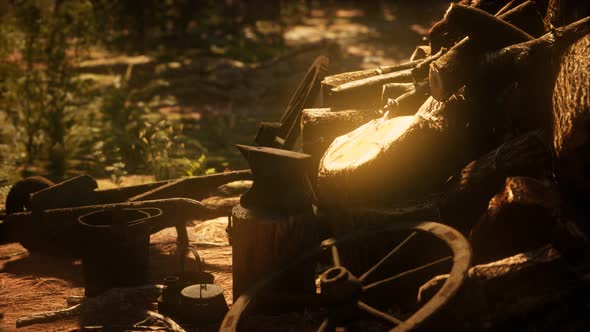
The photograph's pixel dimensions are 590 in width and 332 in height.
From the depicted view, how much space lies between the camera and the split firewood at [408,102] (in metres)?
5.44

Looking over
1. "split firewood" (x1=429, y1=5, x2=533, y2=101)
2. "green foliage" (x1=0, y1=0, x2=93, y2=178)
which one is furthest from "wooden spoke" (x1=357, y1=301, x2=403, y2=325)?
"green foliage" (x1=0, y1=0, x2=93, y2=178)

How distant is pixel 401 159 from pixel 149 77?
8322 mm

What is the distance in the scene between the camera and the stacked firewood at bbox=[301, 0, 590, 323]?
12.7 feet

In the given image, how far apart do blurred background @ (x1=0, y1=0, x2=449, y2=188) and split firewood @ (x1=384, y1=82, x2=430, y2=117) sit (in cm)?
279

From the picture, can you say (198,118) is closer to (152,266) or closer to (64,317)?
(152,266)

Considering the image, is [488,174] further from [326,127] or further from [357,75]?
[357,75]

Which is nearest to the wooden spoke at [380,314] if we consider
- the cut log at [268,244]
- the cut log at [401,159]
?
the cut log at [268,244]

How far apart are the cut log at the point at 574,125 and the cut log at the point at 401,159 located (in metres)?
0.75

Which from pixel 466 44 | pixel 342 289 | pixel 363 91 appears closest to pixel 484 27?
pixel 466 44

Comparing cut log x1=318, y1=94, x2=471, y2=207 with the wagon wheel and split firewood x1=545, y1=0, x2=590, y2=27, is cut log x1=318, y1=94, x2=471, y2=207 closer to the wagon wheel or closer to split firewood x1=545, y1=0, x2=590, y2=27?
the wagon wheel

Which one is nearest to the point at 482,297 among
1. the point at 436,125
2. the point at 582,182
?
the point at 582,182

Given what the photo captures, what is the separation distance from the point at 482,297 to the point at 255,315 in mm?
1578

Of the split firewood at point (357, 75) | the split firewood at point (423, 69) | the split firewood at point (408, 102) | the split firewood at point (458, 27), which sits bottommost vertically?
the split firewood at point (408, 102)

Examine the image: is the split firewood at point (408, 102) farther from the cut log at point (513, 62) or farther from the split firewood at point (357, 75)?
the split firewood at point (357, 75)
